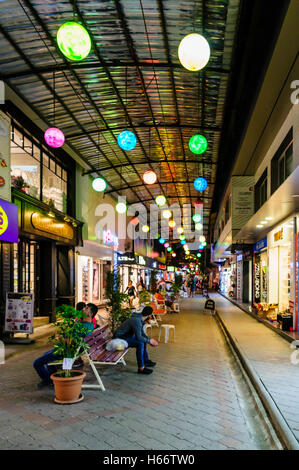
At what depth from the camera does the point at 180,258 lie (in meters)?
73.7

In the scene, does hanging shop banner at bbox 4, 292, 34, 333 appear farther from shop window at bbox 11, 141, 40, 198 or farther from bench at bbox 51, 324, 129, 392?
bench at bbox 51, 324, 129, 392

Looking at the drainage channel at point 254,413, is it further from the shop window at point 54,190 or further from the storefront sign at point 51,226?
the shop window at point 54,190

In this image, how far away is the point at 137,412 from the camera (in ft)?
17.3

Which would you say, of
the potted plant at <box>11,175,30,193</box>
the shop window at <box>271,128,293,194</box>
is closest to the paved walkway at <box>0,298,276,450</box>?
the potted plant at <box>11,175,30,193</box>

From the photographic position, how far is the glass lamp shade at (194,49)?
6.29 m

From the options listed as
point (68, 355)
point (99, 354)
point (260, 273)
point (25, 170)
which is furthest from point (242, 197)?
point (68, 355)

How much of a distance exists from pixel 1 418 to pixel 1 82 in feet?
30.1

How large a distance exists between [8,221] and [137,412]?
7.51 metres

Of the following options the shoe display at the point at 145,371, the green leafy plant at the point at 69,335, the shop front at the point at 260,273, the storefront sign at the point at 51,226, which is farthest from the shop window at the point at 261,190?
the green leafy plant at the point at 69,335

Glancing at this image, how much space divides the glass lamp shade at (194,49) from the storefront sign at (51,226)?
8.49 m

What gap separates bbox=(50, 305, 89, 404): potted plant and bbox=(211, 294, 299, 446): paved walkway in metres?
2.89

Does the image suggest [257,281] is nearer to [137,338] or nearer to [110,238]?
[110,238]

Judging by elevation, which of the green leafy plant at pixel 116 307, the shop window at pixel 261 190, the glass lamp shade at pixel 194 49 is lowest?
the green leafy plant at pixel 116 307

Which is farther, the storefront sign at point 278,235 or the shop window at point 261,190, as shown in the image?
the shop window at point 261,190
